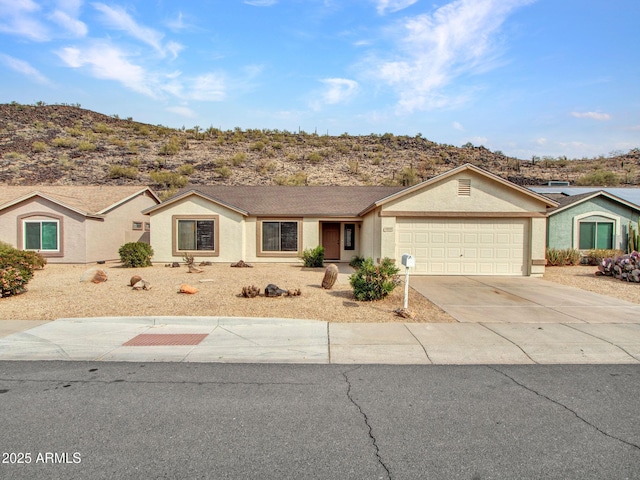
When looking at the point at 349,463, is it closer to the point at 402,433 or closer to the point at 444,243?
the point at 402,433

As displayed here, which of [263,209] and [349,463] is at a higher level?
[263,209]

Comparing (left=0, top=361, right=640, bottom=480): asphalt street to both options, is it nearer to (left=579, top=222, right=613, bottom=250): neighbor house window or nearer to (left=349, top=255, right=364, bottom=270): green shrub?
(left=349, top=255, right=364, bottom=270): green shrub

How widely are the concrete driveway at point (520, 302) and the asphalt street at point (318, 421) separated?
3192mm

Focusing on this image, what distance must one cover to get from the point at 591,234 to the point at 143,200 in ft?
82.3

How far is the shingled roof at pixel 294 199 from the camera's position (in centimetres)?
2088

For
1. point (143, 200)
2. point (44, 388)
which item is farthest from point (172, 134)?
point (44, 388)

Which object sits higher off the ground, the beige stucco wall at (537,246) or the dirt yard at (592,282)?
the beige stucco wall at (537,246)

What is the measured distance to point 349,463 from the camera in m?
3.54

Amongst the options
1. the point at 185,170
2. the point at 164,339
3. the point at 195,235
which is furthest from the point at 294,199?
the point at 185,170

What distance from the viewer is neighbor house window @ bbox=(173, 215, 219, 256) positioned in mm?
→ 20422

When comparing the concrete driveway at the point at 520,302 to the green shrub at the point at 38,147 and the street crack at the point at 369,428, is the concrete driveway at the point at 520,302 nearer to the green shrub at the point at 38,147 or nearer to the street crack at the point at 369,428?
the street crack at the point at 369,428

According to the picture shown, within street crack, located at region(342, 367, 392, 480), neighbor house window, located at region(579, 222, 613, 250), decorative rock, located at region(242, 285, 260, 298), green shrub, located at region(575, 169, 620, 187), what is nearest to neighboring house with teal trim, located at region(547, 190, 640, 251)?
neighbor house window, located at region(579, 222, 613, 250)

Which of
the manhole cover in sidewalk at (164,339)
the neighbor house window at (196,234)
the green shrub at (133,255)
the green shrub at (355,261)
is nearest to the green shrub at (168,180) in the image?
the neighbor house window at (196,234)

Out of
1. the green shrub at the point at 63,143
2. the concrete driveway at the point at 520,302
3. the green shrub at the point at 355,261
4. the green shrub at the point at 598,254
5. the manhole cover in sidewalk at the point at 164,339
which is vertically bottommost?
the manhole cover in sidewalk at the point at 164,339
